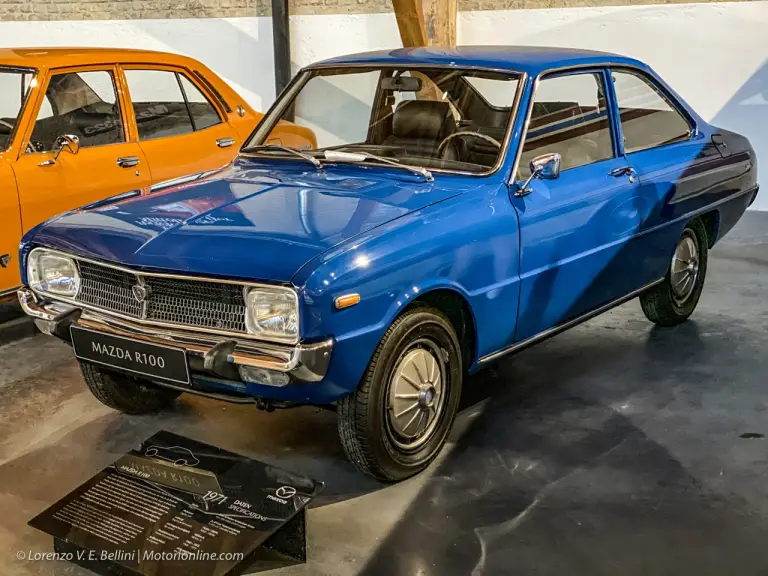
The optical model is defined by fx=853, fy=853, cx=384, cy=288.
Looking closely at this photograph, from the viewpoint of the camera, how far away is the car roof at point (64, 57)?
5039mm

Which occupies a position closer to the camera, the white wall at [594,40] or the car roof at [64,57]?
the car roof at [64,57]

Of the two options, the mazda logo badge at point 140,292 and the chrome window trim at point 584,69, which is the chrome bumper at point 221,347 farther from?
the chrome window trim at point 584,69

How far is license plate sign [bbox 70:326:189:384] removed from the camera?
9.66 feet

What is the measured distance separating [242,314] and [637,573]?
60.8 inches

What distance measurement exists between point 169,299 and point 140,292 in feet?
0.37

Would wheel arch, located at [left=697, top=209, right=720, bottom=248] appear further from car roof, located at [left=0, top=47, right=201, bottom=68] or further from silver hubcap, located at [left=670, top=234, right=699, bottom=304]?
car roof, located at [left=0, top=47, right=201, bottom=68]

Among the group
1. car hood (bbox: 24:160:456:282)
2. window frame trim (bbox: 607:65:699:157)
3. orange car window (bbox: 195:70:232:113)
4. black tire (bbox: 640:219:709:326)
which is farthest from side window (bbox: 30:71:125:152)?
black tire (bbox: 640:219:709:326)

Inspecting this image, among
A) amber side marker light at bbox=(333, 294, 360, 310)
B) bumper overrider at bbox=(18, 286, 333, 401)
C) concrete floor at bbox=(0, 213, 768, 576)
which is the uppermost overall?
amber side marker light at bbox=(333, 294, 360, 310)

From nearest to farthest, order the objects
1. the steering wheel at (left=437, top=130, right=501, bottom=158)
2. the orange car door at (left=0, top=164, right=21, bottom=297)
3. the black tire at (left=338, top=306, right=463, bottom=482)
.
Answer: the black tire at (left=338, top=306, right=463, bottom=482), the steering wheel at (left=437, top=130, right=501, bottom=158), the orange car door at (left=0, top=164, right=21, bottom=297)

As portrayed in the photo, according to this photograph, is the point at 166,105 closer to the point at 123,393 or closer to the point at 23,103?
the point at 23,103

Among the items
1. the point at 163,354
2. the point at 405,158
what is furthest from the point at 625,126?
the point at 163,354

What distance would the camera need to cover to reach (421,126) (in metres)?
3.93

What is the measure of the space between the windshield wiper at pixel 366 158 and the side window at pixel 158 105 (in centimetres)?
209

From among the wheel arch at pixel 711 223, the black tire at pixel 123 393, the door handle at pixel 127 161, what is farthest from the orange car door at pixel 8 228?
the wheel arch at pixel 711 223
